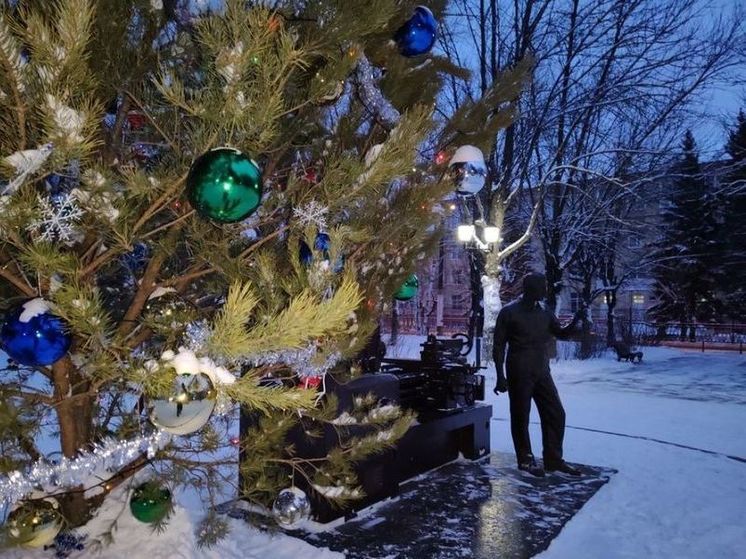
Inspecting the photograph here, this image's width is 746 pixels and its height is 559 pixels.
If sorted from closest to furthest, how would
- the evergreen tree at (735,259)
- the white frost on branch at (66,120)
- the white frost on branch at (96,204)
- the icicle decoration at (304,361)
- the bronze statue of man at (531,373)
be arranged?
the white frost on branch at (66,120) → the white frost on branch at (96,204) → the icicle decoration at (304,361) → the bronze statue of man at (531,373) → the evergreen tree at (735,259)

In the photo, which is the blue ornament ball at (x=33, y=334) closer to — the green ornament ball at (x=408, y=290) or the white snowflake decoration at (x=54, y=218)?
the white snowflake decoration at (x=54, y=218)

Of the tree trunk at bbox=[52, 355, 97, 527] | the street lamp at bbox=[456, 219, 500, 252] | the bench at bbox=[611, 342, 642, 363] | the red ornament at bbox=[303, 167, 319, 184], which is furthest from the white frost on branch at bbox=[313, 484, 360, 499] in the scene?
the bench at bbox=[611, 342, 642, 363]

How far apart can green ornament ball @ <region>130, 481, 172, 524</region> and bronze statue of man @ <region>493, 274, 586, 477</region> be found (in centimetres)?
405

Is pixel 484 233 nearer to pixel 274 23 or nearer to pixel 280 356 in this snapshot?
pixel 280 356

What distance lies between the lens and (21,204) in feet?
5.11

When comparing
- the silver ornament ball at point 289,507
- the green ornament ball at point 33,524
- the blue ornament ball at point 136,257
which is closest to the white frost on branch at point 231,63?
the blue ornament ball at point 136,257

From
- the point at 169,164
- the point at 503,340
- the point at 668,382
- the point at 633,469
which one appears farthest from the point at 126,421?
the point at 668,382

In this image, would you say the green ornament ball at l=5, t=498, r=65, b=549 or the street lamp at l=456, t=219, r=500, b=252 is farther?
the street lamp at l=456, t=219, r=500, b=252

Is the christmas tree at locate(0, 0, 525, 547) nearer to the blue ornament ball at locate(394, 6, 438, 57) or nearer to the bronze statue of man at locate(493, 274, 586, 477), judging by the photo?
the blue ornament ball at locate(394, 6, 438, 57)

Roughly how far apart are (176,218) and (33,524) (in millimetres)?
1142

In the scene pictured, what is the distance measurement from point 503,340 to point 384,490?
2.02 m

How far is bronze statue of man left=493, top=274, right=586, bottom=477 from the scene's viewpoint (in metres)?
5.70

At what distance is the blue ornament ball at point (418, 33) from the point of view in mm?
2562

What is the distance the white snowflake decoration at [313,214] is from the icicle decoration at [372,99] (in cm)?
65
